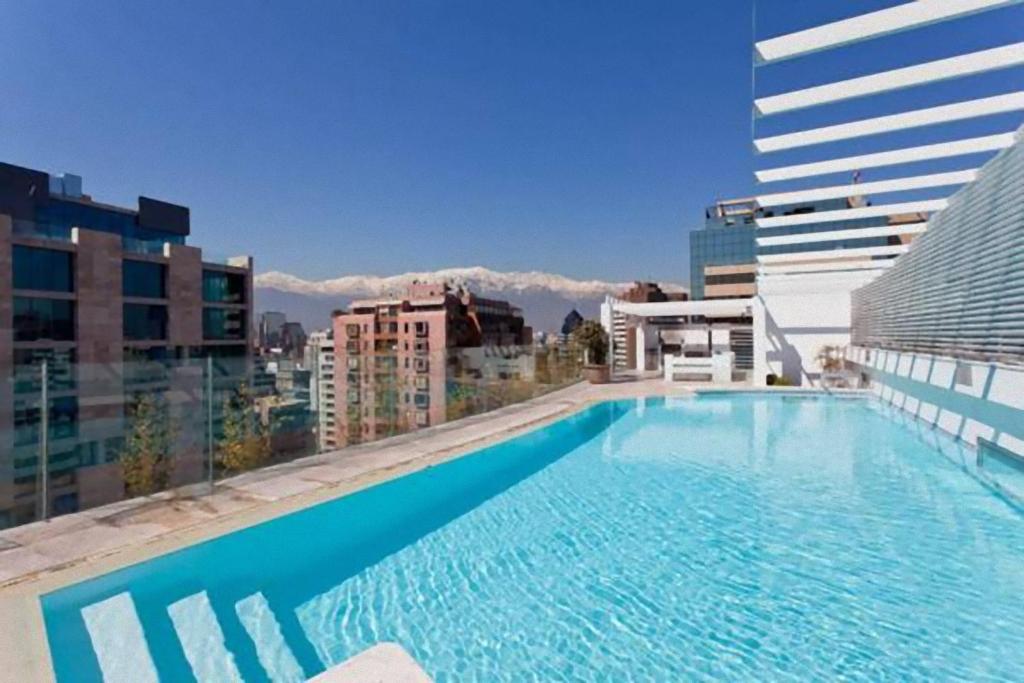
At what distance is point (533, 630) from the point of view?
12.6 ft

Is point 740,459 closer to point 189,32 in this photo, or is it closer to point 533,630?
point 533,630

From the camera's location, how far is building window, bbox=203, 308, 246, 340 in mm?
32594

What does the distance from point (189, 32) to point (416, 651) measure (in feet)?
49.0

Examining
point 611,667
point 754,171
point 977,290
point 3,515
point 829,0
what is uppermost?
point 829,0

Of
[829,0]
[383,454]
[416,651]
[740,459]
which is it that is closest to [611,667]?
[416,651]

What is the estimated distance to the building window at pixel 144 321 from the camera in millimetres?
27656

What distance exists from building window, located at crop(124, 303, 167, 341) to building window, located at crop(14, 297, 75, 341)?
265 centimetres

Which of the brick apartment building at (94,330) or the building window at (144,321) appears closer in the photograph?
the brick apartment building at (94,330)

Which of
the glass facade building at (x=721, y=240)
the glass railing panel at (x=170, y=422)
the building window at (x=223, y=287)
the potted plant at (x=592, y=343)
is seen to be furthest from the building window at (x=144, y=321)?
the glass facade building at (x=721, y=240)

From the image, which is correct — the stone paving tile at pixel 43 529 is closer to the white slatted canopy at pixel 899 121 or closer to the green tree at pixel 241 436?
the green tree at pixel 241 436

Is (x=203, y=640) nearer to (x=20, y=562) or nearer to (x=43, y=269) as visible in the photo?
(x=20, y=562)

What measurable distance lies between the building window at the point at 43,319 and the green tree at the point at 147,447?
75.7 ft

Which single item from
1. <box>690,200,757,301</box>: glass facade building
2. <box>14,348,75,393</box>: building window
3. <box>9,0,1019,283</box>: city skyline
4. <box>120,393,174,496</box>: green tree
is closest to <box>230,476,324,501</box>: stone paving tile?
<box>120,393,174,496</box>: green tree

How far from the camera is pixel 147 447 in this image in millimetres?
6027
